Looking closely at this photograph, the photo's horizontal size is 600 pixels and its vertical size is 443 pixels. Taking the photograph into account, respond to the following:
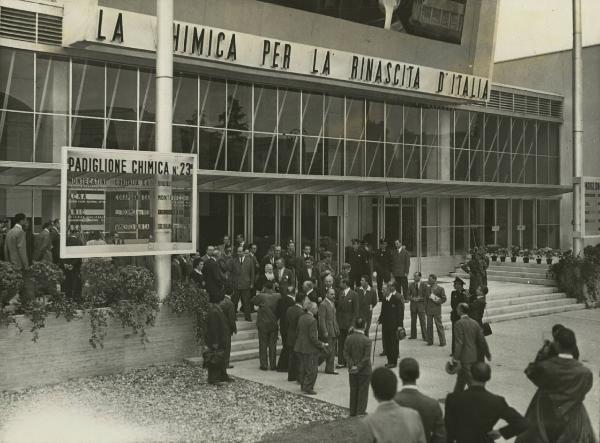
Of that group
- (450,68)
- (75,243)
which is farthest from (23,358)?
(450,68)

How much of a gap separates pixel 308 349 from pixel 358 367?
185 cm

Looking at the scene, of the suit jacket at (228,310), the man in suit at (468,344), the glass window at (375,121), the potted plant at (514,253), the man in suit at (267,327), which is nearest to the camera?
the man in suit at (468,344)

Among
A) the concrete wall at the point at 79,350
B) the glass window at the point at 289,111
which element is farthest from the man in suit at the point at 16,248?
the glass window at the point at 289,111

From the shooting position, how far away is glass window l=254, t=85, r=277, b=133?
23438mm

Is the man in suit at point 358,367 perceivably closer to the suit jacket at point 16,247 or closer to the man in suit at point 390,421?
the man in suit at point 390,421

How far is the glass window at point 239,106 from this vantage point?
22734 mm

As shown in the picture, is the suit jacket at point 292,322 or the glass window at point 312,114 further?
the glass window at point 312,114

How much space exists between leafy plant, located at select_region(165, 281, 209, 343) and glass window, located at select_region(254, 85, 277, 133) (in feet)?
31.5

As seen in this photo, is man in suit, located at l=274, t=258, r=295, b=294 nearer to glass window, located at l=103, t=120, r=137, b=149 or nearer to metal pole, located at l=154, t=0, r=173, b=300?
metal pole, located at l=154, t=0, r=173, b=300

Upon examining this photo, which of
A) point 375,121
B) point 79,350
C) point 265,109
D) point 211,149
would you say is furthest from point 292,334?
point 375,121

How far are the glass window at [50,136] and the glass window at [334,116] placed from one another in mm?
9895

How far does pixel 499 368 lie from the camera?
14.2m

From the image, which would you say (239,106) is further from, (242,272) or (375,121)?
(242,272)

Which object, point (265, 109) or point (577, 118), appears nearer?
point (265, 109)
